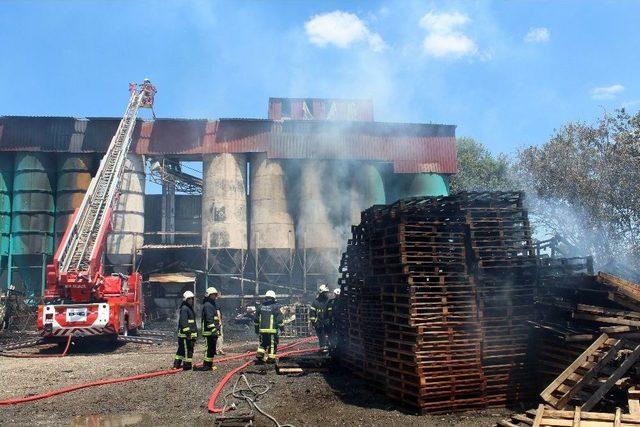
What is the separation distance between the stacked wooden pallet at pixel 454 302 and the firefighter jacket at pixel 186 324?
3978 millimetres

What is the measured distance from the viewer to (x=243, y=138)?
2620 cm

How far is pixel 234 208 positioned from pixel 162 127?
612 cm

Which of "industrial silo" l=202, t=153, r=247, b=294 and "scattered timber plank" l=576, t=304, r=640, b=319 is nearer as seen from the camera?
"scattered timber plank" l=576, t=304, r=640, b=319

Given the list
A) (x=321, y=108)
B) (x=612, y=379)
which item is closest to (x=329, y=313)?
(x=612, y=379)

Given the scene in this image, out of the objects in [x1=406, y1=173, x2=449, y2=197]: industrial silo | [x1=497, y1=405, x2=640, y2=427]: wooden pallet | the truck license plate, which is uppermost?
[x1=406, y1=173, x2=449, y2=197]: industrial silo

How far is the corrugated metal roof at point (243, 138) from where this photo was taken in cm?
2555

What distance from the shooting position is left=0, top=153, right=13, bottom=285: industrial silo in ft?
81.6

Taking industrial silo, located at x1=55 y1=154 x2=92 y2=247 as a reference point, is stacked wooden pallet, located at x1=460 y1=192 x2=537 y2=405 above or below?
below

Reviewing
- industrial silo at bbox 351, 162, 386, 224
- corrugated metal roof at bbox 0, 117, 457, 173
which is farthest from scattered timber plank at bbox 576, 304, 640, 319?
corrugated metal roof at bbox 0, 117, 457, 173

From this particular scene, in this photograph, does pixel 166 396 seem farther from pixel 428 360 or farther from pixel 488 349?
pixel 488 349

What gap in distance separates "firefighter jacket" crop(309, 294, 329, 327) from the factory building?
11886 millimetres

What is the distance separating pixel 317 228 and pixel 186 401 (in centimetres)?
1702

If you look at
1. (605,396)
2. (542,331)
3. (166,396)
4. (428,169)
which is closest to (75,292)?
(166,396)

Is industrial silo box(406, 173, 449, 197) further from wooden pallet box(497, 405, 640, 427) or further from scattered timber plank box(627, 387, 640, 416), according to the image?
wooden pallet box(497, 405, 640, 427)
